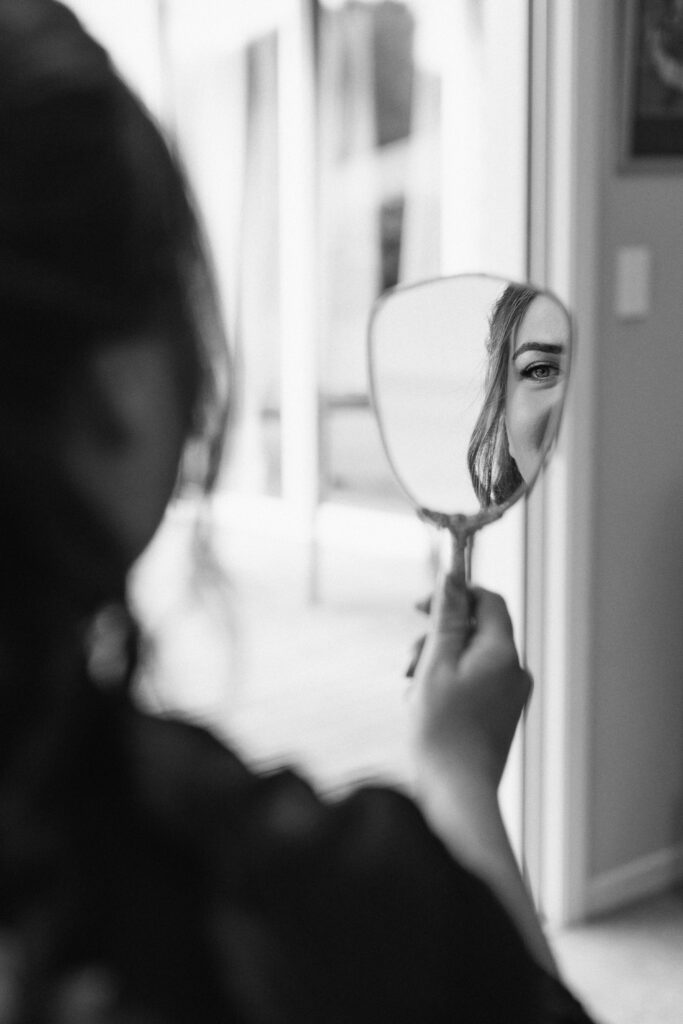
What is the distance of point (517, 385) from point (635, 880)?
5.00 feet

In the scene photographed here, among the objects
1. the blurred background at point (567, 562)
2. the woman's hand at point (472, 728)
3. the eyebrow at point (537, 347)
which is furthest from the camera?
the blurred background at point (567, 562)

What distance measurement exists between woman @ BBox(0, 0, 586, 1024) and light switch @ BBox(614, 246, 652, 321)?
147 centimetres

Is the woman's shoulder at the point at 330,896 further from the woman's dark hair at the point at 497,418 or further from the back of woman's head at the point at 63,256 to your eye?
the woman's dark hair at the point at 497,418

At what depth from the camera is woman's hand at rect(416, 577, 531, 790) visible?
0.67 meters

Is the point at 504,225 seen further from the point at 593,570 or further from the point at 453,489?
the point at 453,489

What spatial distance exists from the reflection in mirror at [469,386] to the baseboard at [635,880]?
1.39 meters

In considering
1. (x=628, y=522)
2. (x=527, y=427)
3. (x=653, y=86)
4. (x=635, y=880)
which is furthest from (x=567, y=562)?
(x=527, y=427)

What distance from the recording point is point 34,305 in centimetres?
36

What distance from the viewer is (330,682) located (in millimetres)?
3367

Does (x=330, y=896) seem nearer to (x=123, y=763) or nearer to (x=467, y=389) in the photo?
(x=123, y=763)

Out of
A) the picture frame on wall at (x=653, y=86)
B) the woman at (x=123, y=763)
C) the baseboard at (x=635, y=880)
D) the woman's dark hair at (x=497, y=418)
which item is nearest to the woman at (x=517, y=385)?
the woman's dark hair at (x=497, y=418)

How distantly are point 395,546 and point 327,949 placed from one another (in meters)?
3.88

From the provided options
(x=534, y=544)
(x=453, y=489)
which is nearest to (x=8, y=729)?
(x=453, y=489)

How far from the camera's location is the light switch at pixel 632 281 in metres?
1.79
